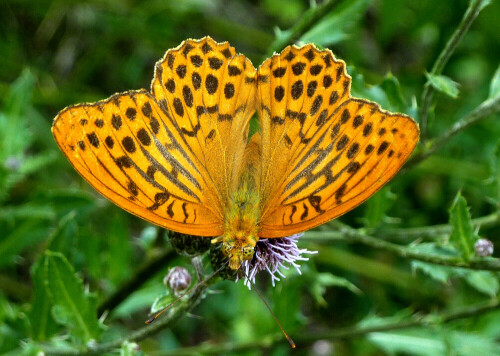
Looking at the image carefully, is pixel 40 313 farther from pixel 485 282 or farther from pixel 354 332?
pixel 485 282

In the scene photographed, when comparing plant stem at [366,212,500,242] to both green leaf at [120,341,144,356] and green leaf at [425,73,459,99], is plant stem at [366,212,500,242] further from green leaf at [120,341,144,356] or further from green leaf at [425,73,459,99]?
green leaf at [120,341,144,356]

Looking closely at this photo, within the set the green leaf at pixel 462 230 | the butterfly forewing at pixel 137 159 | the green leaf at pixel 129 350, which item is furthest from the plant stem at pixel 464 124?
the green leaf at pixel 129 350

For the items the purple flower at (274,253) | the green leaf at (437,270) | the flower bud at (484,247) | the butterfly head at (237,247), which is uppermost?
the butterfly head at (237,247)

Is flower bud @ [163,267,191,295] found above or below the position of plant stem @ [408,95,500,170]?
below

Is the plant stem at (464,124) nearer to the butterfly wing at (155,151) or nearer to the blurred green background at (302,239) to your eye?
the blurred green background at (302,239)

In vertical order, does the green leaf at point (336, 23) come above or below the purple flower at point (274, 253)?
above

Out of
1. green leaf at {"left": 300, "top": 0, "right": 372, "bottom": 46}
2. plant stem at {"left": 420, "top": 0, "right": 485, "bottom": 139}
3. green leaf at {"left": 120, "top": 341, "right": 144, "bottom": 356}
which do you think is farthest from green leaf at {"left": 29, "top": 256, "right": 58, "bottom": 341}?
plant stem at {"left": 420, "top": 0, "right": 485, "bottom": 139}

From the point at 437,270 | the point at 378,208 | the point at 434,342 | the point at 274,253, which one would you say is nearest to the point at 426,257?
the point at 437,270

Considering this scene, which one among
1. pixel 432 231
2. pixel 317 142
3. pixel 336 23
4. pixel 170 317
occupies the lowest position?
pixel 432 231
